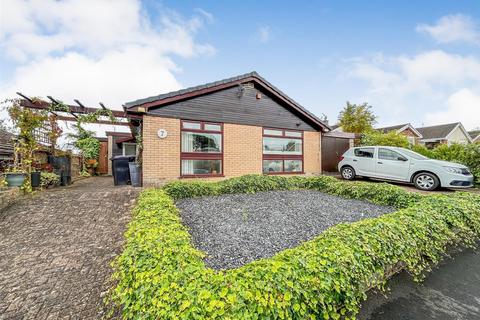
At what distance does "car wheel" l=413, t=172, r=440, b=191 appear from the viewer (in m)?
7.12

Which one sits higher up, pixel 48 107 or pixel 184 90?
pixel 184 90

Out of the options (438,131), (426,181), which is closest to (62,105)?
(426,181)

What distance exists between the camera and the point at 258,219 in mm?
4207

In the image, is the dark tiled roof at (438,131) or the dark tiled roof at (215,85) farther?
the dark tiled roof at (438,131)

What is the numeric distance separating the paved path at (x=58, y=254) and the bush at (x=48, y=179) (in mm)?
1654

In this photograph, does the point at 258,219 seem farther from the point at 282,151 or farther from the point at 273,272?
the point at 282,151

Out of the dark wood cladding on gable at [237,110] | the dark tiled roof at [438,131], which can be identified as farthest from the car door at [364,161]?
the dark tiled roof at [438,131]

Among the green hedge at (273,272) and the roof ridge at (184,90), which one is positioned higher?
the roof ridge at (184,90)

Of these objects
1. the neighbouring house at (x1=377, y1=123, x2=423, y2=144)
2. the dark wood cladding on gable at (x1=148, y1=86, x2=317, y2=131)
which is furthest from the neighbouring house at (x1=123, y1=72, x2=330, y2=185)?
the neighbouring house at (x1=377, y1=123, x2=423, y2=144)

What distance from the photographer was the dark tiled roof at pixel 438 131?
2439 centimetres

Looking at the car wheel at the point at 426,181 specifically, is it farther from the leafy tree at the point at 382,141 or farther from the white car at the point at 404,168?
the leafy tree at the point at 382,141

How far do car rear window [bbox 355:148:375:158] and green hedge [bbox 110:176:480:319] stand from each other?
568 cm

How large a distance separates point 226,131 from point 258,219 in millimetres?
4473

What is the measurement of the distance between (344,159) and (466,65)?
903 cm
